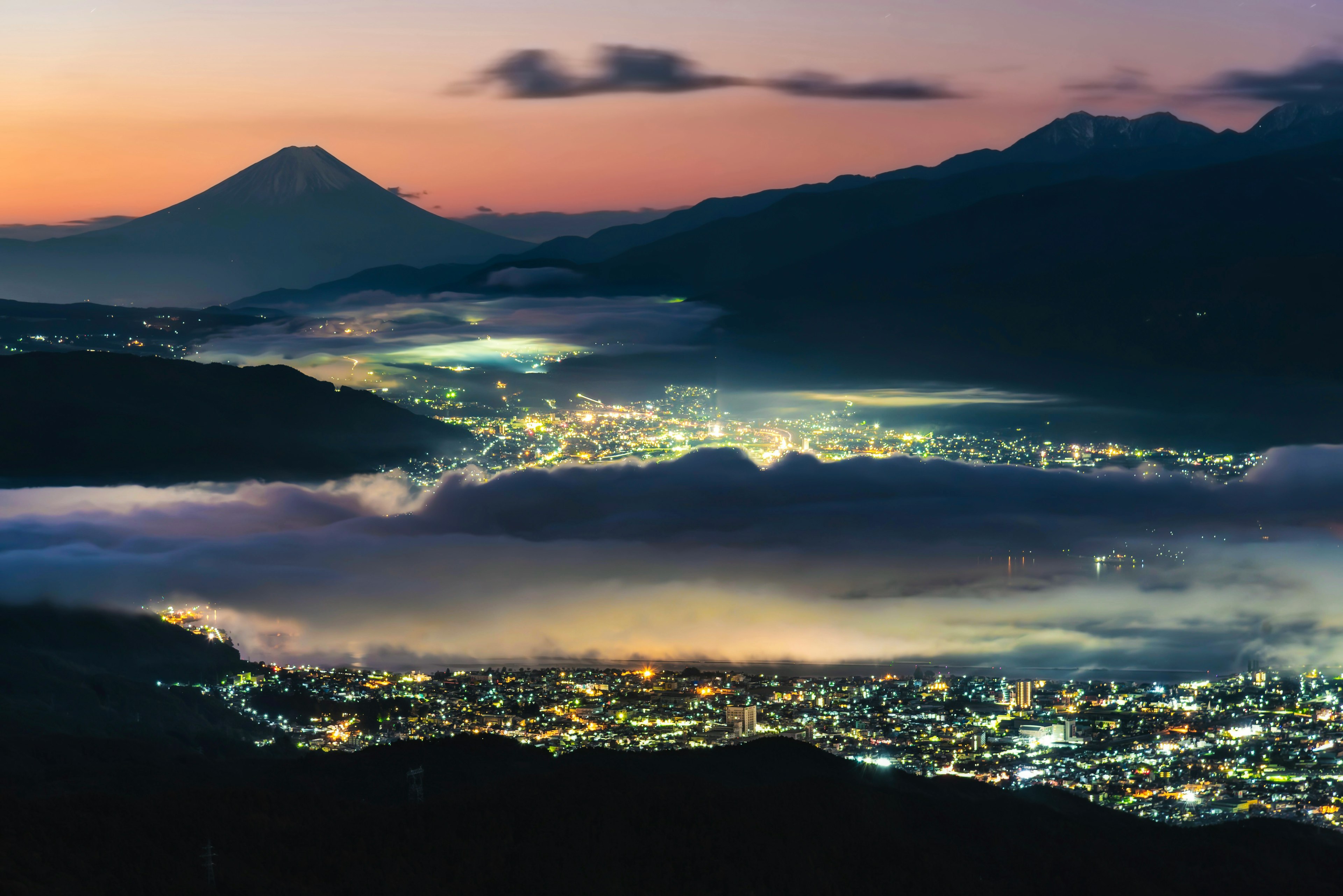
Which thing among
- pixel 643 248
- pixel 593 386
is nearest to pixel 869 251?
pixel 643 248

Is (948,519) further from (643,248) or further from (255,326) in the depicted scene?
(643,248)

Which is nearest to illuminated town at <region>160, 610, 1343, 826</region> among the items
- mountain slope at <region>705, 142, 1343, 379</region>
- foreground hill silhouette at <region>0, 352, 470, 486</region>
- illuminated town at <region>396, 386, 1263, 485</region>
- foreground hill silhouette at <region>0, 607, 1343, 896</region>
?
foreground hill silhouette at <region>0, 607, 1343, 896</region>

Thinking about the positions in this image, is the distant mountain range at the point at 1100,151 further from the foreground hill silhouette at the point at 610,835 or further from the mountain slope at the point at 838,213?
the foreground hill silhouette at the point at 610,835

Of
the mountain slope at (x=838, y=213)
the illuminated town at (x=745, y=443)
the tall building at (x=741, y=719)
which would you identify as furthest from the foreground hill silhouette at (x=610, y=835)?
the mountain slope at (x=838, y=213)

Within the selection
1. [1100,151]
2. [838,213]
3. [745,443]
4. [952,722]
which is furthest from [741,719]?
[1100,151]

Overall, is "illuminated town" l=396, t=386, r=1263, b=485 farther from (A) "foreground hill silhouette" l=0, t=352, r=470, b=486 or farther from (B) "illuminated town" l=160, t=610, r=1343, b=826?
(B) "illuminated town" l=160, t=610, r=1343, b=826

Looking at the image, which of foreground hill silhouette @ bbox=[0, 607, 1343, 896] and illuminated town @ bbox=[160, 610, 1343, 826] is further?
illuminated town @ bbox=[160, 610, 1343, 826]

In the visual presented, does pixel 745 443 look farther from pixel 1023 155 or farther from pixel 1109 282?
pixel 1023 155
